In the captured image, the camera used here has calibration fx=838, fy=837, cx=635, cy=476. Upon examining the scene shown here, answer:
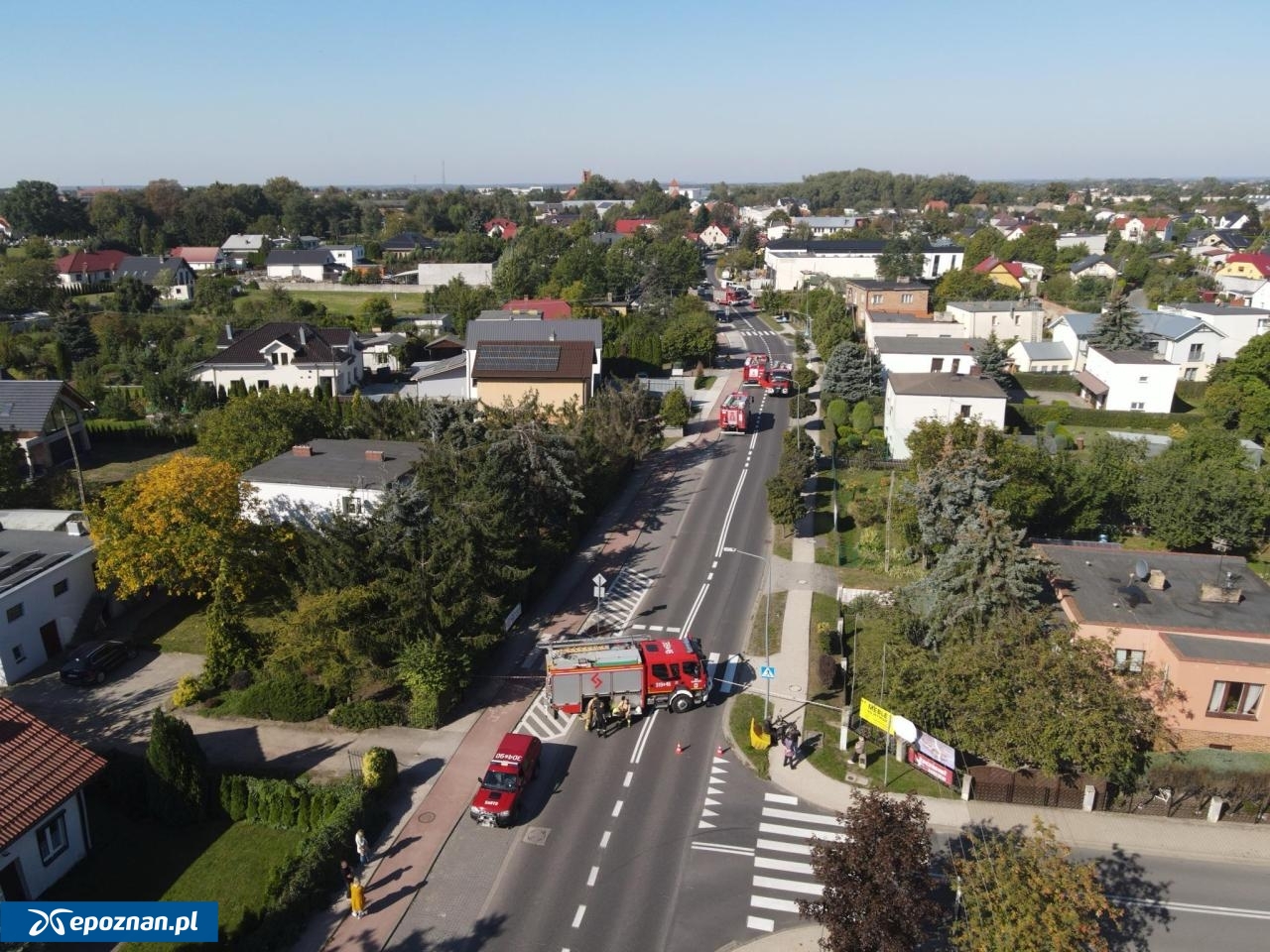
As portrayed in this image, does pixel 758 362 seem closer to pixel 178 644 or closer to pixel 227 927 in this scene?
pixel 178 644

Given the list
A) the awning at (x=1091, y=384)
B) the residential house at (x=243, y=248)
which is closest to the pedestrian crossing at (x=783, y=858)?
the awning at (x=1091, y=384)

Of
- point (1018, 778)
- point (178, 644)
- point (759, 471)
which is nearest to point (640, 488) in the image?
point (759, 471)

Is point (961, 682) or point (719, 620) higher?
point (961, 682)

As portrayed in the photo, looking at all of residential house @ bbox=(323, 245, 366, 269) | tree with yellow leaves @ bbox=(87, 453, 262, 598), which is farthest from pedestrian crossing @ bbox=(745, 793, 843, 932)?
residential house @ bbox=(323, 245, 366, 269)


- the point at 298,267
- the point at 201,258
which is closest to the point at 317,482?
the point at 298,267

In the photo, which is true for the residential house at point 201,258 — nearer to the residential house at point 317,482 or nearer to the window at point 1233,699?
the residential house at point 317,482

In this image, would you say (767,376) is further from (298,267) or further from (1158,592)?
(298,267)
